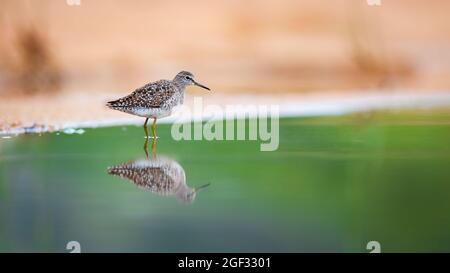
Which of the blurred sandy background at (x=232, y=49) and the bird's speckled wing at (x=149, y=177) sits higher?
the blurred sandy background at (x=232, y=49)

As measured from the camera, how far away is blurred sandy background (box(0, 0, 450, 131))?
1115cm

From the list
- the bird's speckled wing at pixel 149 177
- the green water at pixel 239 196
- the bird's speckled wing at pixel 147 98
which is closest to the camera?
the green water at pixel 239 196

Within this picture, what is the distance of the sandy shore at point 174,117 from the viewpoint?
29.6 ft

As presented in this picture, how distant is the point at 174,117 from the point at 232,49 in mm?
2357

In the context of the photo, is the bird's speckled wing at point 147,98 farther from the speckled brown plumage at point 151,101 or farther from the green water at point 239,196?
the green water at point 239,196

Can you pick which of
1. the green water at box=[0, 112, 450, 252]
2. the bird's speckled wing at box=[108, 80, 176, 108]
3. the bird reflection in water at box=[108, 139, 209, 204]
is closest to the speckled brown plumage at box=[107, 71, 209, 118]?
the bird's speckled wing at box=[108, 80, 176, 108]

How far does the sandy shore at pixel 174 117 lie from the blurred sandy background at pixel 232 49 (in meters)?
0.24

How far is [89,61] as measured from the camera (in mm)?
11477

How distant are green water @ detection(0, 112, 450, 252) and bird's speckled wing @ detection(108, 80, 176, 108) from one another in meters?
0.35

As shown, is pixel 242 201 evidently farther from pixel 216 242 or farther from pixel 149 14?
pixel 149 14

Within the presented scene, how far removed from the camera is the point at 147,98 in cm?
823

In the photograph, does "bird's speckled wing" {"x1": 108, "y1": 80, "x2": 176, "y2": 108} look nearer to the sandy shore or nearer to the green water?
the green water

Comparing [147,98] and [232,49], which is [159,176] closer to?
[147,98]

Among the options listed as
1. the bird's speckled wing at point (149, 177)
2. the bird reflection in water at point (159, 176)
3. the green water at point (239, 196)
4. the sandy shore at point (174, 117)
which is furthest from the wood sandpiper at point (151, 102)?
the bird's speckled wing at point (149, 177)
